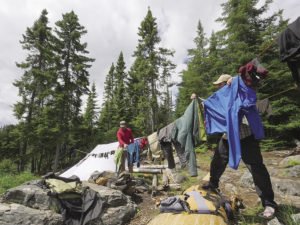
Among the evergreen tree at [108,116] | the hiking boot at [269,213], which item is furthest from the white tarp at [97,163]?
the evergreen tree at [108,116]

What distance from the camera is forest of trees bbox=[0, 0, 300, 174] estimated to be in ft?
42.4

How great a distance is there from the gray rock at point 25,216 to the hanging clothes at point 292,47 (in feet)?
16.5

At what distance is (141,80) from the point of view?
903 inches

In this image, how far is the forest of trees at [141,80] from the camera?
1292 centimetres

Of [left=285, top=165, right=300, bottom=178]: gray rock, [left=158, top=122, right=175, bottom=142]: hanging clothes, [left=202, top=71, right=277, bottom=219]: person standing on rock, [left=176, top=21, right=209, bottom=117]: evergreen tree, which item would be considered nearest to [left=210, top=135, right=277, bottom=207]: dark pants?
[left=202, top=71, right=277, bottom=219]: person standing on rock

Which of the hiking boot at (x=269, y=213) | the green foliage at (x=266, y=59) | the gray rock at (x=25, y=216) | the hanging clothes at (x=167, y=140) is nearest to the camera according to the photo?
the hiking boot at (x=269, y=213)

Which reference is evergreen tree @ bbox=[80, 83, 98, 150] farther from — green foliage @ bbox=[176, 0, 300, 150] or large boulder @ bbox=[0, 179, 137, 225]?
large boulder @ bbox=[0, 179, 137, 225]

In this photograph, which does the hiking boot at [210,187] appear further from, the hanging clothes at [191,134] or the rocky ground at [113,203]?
the rocky ground at [113,203]

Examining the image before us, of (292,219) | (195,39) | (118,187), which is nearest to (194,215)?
(292,219)

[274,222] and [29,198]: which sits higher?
[29,198]

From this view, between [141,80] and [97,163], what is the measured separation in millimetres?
13656

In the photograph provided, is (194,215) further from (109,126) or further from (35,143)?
(109,126)

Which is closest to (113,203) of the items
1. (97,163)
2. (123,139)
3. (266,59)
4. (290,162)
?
(123,139)

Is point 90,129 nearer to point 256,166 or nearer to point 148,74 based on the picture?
point 148,74
